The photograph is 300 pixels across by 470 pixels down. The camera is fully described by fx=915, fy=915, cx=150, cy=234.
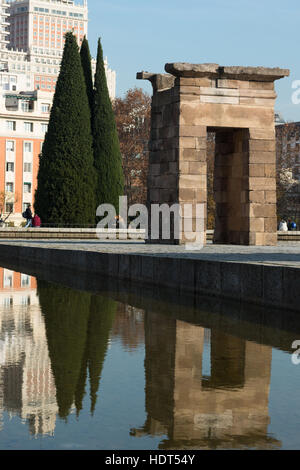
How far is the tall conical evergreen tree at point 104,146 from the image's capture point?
6019 cm

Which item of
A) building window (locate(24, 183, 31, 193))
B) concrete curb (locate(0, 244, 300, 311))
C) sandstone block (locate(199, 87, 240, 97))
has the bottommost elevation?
concrete curb (locate(0, 244, 300, 311))

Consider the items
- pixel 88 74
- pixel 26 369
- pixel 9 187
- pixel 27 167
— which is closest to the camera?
pixel 26 369

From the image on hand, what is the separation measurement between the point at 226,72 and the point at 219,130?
6.83ft

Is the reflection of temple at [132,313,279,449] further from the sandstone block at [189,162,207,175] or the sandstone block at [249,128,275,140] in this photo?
the sandstone block at [249,128,275,140]

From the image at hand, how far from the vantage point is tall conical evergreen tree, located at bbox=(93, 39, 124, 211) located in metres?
60.2

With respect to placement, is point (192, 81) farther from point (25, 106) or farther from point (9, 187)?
point (25, 106)

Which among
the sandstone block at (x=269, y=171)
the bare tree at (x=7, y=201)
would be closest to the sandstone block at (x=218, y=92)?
the sandstone block at (x=269, y=171)

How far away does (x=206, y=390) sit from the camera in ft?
19.4

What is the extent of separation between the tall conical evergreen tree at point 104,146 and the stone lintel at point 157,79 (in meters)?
33.2

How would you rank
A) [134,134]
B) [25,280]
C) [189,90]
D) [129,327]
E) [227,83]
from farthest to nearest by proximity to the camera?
[134,134], [227,83], [189,90], [25,280], [129,327]

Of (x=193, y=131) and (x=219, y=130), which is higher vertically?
(x=219, y=130)

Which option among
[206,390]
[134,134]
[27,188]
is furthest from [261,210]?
[27,188]

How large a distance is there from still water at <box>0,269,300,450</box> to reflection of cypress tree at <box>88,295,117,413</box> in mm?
15

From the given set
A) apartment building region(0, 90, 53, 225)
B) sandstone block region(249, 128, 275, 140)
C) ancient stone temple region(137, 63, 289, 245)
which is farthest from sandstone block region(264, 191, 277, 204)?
apartment building region(0, 90, 53, 225)
